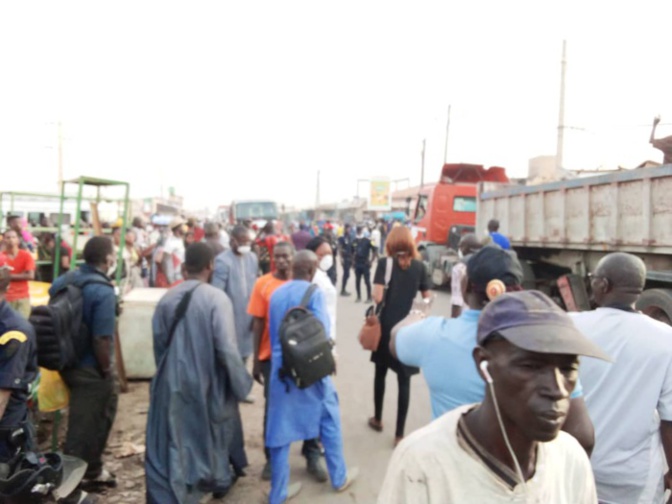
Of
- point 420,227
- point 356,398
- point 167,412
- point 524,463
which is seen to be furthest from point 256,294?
point 420,227

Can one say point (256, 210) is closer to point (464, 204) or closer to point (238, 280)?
point (464, 204)

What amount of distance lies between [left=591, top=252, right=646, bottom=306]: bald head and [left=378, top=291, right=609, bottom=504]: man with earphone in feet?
3.96

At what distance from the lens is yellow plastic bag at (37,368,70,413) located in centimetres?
377

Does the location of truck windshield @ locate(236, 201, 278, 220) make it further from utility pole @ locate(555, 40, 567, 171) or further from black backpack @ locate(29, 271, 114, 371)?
black backpack @ locate(29, 271, 114, 371)

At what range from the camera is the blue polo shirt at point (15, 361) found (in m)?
2.72

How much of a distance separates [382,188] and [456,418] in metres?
39.5

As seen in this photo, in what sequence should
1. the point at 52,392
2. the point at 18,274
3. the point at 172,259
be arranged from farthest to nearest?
the point at 172,259
the point at 18,274
the point at 52,392

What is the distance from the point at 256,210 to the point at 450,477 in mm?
24862

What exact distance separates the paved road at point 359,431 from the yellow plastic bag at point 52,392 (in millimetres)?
1326

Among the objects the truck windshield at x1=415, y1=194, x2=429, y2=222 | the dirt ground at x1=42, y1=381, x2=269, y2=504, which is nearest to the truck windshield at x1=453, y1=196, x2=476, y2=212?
the truck windshield at x1=415, y1=194, x2=429, y2=222

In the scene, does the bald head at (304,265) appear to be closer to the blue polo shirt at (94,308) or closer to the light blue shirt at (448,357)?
the blue polo shirt at (94,308)

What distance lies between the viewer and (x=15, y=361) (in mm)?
2752

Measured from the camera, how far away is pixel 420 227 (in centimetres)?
1487

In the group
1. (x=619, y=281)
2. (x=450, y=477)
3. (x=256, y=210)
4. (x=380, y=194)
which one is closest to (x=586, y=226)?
(x=619, y=281)
